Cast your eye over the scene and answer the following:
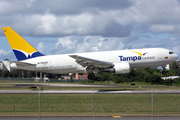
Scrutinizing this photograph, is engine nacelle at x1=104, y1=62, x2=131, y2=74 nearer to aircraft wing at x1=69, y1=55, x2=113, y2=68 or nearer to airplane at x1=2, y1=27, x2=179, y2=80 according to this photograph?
airplane at x1=2, y1=27, x2=179, y2=80

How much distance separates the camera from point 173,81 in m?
41.0

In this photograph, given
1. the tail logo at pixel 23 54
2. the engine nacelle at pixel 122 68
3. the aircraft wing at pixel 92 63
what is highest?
the tail logo at pixel 23 54

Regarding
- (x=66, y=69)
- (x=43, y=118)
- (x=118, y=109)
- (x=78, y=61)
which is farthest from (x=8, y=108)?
(x=66, y=69)

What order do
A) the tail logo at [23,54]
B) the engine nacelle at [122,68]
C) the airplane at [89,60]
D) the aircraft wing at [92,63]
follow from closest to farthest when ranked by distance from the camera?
the engine nacelle at [122,68]
the aircraft wing at [92,63]
the airplane at [89,60]
the tail logo at [23,54]

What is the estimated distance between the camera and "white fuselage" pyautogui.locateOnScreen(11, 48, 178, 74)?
3391cm

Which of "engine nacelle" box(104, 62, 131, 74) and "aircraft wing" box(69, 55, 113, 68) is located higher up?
"aircraft wing" box(69, 55, 113, 68)

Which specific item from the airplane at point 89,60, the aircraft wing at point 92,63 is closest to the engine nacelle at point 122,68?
the airplane at point 89,60

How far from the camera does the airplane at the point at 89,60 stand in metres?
33.8

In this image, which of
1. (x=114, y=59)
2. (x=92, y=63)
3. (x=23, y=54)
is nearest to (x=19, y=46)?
(x=23, y=54)

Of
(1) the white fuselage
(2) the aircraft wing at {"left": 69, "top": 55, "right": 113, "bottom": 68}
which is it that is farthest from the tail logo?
(2) the aircraft wing at {"left": 69, "top": 55, "right": 113, "bottom": 68}

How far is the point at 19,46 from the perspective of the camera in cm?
3753

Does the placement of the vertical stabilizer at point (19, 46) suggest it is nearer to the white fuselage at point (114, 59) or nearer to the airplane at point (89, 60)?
the airplane at point (89, 60)

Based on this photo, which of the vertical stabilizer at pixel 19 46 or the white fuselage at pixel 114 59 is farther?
the vertical stabilizer at pixel 19 46

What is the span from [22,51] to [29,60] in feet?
6.80
